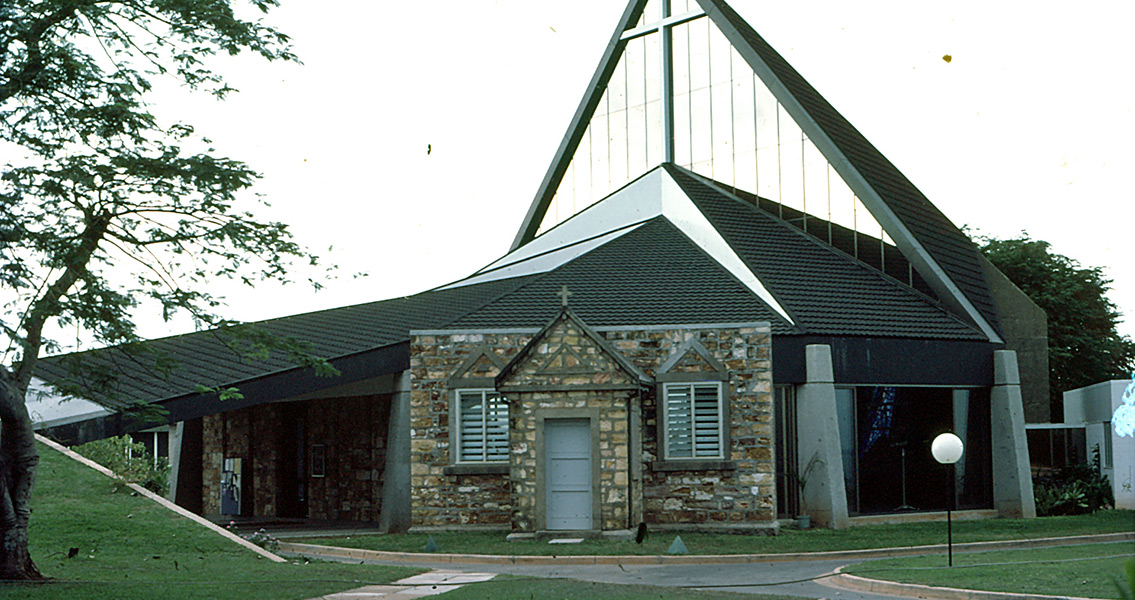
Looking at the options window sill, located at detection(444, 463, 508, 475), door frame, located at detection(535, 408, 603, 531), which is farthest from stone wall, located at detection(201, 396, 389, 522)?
door frame, located at detection(535, 408, 603, 531)

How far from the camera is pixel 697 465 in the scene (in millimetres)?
22812

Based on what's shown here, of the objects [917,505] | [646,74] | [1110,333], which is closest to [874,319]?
[917,505]

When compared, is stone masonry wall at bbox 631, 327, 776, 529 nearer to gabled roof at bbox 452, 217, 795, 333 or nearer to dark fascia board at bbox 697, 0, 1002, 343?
gabled roof at bbox 452, 217, 795, 333

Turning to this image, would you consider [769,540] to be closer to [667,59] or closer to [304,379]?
[304,379]

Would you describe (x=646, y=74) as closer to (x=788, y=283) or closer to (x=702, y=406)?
(x=788, y=283)

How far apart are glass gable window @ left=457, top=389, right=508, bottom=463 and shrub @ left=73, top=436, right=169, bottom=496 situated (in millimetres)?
5815

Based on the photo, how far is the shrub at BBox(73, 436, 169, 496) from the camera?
2036cm

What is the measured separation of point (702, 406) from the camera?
23.1m

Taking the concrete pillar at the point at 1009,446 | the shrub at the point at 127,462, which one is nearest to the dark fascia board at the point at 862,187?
the concrete pillar at the point at 1009,446

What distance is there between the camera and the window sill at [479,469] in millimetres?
23344

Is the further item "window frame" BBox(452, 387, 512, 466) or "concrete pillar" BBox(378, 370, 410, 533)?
"concrete pillar" BBox(378, 370, 410, 533)

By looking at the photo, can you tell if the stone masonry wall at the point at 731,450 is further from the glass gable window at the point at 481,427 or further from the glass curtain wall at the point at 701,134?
the glass curtain wall at the point at 701,134

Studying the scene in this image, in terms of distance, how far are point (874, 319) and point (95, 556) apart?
1745 centimetres

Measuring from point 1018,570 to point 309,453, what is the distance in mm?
19598
